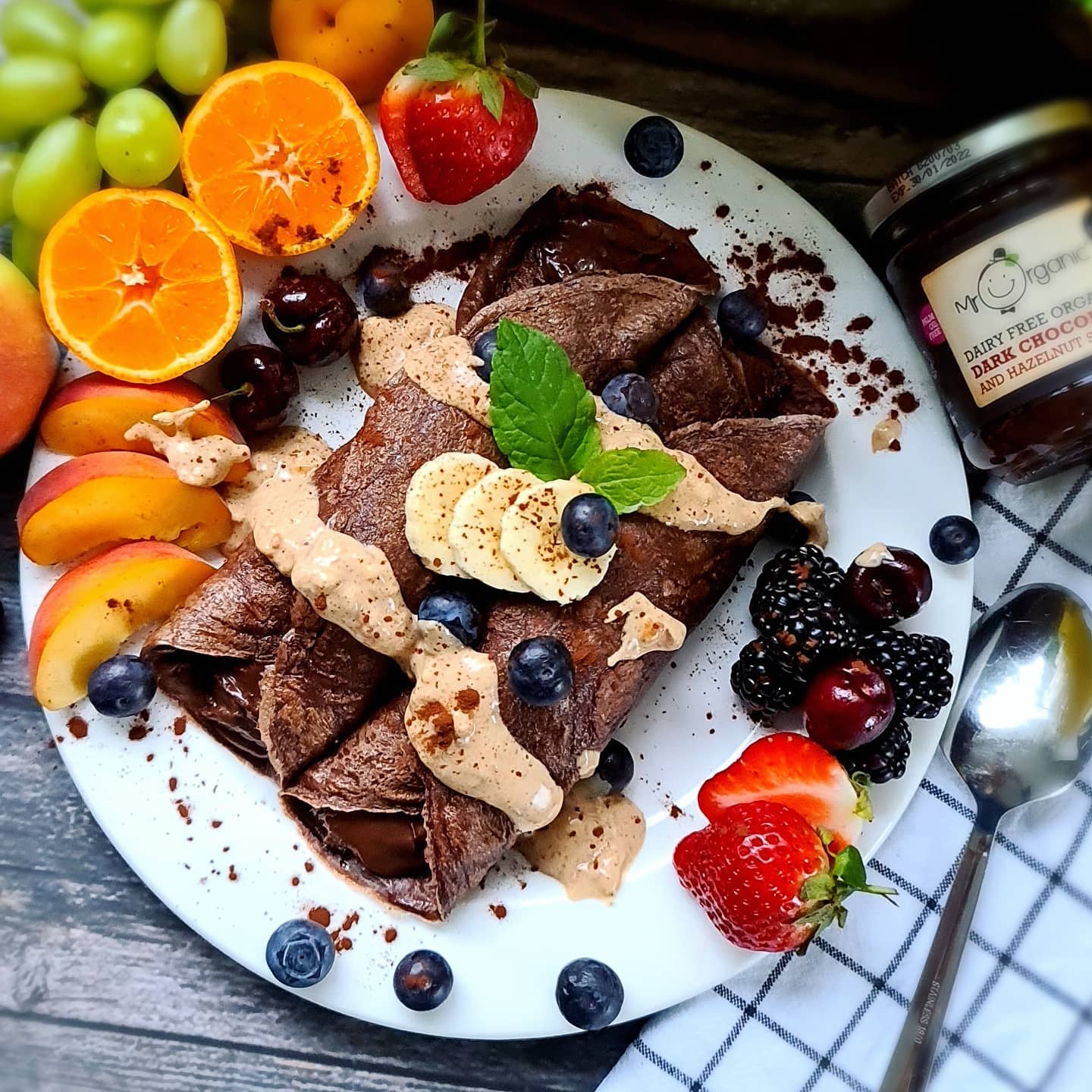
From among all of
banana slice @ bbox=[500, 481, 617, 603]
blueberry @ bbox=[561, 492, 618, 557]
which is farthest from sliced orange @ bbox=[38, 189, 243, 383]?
blueberry @ bbox=[561, 492, 618, 557]

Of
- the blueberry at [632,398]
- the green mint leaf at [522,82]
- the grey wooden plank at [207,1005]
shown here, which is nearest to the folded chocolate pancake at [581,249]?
the green mint leaf at [522,82]

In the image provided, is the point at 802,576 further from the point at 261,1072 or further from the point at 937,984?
the point at 261,1072

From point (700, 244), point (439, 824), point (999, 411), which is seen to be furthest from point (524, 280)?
point (439, 824)

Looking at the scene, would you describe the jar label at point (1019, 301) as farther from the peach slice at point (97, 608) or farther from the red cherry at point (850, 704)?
the peach slice at point (97, 608)

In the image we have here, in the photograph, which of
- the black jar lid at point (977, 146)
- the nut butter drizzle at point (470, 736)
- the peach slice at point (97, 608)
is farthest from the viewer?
the peach slice at point (97, 608)

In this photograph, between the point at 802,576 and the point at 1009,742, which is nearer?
the point at 802,576

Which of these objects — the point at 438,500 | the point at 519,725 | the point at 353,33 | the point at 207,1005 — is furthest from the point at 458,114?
the point at 207,1005
